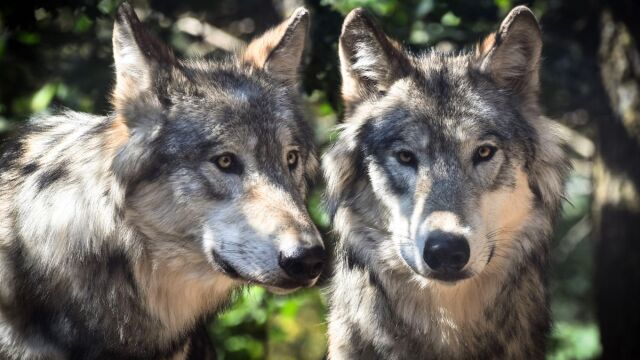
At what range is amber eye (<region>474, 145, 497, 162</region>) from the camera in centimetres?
451

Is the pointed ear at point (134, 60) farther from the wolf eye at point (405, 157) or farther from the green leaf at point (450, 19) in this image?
the green leaf at point (450, 19)

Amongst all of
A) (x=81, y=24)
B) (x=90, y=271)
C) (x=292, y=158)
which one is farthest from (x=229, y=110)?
(x=81, y=24)

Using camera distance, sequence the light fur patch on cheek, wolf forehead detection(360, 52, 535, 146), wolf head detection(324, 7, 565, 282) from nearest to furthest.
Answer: wolf head detection(324, 7, 565, 282) < the light fur patch on cheek < wolf forehead detection(360, 52, 535, 146)

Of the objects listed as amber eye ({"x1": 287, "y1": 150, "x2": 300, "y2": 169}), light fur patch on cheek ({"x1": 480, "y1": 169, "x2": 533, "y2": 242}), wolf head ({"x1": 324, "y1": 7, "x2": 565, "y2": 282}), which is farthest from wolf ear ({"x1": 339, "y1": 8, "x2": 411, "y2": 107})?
light fur patch on cheek ({"x1": 480, "y1": 169, "x2": 533, "y2": 242})

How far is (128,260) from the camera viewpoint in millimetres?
4371

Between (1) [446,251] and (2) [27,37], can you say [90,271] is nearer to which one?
(1) [446,251]

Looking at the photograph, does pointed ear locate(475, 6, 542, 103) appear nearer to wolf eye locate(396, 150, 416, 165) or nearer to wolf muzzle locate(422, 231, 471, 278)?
wolf eye locate(396, 150, 416, 165)

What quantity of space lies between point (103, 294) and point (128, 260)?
7.4 inches

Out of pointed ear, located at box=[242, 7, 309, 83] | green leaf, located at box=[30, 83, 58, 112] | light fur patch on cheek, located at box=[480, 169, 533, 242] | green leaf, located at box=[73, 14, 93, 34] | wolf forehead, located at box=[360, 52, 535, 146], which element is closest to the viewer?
light fur patch on cheek, located at box=[480, 169, 533, 242]

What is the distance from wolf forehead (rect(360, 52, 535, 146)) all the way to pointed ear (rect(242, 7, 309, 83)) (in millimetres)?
426

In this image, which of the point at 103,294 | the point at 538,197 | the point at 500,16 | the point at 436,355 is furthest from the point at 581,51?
the point at 103,294

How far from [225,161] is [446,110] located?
109 centimetres

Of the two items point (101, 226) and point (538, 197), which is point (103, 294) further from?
point (538, 197)

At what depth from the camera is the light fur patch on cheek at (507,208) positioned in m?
4.42
